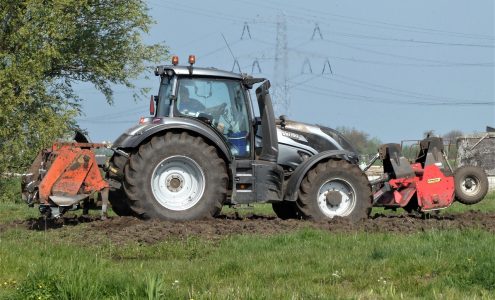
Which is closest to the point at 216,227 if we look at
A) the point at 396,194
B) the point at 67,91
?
the point at 396,194

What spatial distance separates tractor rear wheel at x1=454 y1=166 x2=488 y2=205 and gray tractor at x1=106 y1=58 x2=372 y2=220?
209 centimetres

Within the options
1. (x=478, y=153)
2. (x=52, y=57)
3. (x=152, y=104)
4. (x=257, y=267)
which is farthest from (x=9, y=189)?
(x=478, y=153)

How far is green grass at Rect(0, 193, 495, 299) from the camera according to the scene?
20.3 feet

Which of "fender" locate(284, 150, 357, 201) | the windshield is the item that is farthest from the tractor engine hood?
the windshield

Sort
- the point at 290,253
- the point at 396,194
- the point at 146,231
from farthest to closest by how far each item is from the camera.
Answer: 1. the point at 396,194
2. the point at 146,231
3. the point at 290,253

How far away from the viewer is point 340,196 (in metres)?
12.3

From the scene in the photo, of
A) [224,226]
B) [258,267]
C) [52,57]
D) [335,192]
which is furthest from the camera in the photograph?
[52,57]

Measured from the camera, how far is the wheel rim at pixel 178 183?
453 inches

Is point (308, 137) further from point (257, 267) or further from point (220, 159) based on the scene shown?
point (257, 267)

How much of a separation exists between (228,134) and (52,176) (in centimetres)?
287

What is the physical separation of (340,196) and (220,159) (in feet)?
7.03

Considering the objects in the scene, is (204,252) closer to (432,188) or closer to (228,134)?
(228,134)

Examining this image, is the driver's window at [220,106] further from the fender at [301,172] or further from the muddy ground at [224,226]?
the muddy ground at [224,226]

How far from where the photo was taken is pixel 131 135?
11578mm
